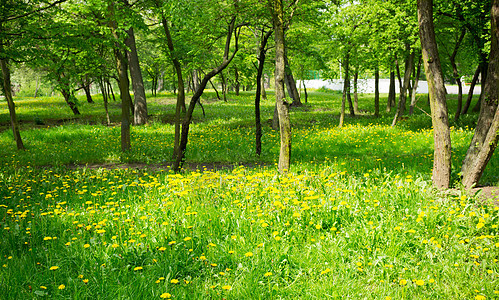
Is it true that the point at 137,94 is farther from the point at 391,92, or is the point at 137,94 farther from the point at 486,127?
the point at 391,92

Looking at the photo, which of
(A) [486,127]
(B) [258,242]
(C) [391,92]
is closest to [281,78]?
(A) [486,127]

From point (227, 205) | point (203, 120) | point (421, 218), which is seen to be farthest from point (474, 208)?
point (203, 120)

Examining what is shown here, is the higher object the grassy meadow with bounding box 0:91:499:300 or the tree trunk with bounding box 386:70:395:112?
the tree trunk with bounding box 386:70:395:112

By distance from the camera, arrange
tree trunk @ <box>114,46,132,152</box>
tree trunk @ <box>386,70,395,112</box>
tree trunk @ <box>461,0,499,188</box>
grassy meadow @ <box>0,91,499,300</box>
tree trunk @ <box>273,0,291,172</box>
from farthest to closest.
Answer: tree trunk @ <box>386,70,395,112</box>
tree trunk @ <box>114,46,132,152</box>
tree trunk @ <box>273,0,291,172</box>
tree trunk @ <box>461,0,499,188</box>
grassy meadow @ <box>0,91,499,300</box>

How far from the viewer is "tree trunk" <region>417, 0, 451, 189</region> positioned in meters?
5.77

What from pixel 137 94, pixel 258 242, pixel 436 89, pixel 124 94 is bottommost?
pixel 258 242

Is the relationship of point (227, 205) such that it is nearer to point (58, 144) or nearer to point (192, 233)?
point (192, 233)

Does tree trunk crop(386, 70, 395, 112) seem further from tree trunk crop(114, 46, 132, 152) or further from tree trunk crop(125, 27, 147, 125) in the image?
Answer: tree trunk crop(114, 46, 132, 152)

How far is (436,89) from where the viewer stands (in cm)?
580

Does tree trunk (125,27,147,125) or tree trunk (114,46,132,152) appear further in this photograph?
tree trunk (125,27,147,125)

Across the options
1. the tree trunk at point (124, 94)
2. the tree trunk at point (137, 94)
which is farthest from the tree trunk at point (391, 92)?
the tree trunk at point (124, 94)

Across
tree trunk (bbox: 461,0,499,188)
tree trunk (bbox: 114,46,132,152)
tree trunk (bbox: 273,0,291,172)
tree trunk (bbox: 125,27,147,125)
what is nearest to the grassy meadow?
tree trunk (bbox: 461,0,499,188)

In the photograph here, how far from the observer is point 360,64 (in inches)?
751

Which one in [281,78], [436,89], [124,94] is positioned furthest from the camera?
[124,94]
